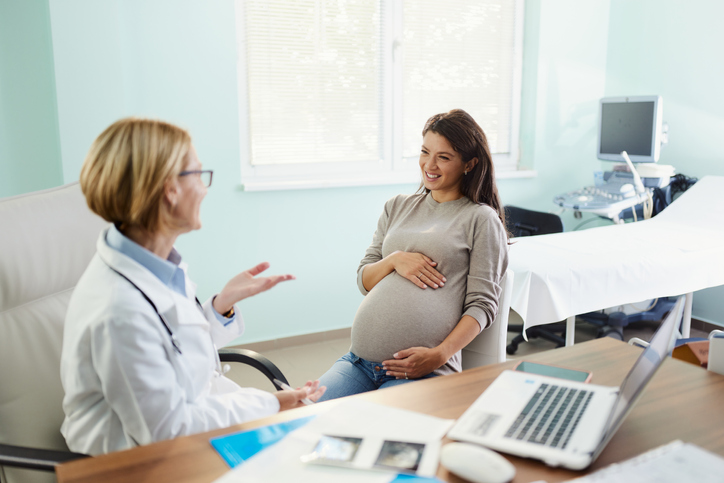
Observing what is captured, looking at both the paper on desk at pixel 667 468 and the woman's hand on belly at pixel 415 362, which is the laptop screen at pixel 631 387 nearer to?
the paper on desk at pixel 667 468

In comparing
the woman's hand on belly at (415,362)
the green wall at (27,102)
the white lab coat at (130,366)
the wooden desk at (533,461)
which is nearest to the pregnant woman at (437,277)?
the woman's hand on belly at (415,362)

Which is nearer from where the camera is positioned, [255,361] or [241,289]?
[241,289]

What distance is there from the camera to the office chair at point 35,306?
120cm

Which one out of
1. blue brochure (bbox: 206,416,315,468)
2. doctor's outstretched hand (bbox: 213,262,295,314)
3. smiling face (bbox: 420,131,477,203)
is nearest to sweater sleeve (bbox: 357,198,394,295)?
smiling face (bbox: 420,131,477,203)

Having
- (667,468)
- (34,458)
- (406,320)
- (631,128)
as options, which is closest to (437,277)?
(406,320)

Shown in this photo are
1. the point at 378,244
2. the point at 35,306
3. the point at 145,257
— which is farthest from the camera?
the point at 378,244

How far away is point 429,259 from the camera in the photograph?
5.64 ft

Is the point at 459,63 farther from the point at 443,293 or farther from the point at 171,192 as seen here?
the point at 171,192

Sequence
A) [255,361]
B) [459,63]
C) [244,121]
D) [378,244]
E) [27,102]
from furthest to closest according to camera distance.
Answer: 1. [459,63]
2. [244,121]
3. [27,102]
4. [378,244]
5. [255,361]

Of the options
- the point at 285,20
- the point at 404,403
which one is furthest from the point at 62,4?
the point at 404,403

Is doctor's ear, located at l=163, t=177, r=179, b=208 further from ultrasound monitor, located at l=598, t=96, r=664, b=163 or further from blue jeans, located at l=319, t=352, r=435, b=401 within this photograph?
ultrasound monitor, located at l=598, t=96, r=664, b=163

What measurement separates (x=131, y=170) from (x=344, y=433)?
23.2 inches

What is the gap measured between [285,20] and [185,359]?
101 inches

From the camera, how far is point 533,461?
88 centimetres
